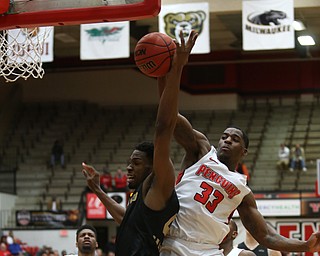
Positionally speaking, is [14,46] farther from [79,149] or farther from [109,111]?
[109,111]

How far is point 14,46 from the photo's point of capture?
7758 millimetres

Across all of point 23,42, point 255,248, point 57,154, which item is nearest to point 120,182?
point 57,154

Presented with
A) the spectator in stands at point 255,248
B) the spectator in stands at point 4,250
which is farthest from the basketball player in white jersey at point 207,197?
the spectator in stands at point 4,250

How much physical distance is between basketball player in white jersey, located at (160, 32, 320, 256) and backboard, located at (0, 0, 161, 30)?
944mm

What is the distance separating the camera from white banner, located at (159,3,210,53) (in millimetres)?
15930

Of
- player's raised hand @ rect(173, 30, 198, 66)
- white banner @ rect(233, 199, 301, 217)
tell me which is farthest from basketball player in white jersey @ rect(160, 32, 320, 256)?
white banner @ rect(233, 199, 301, 217)

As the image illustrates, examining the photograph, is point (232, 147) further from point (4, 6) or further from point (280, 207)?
point (280, 207)

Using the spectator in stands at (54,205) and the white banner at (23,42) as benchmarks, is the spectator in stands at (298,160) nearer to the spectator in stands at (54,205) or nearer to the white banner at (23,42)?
the spectator in stands at (54,205)

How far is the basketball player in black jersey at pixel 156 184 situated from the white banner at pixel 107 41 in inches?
453

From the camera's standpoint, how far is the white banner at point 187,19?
15.9 m

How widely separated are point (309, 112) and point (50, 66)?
832cm

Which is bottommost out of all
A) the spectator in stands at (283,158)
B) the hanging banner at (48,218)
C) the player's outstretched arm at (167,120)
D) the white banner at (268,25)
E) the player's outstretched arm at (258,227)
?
the hanging banner at (48,218)

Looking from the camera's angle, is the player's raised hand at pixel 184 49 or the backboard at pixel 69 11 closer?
the player's raised hand at pixel 184 49

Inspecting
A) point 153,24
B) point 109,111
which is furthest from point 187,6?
point 109,111
